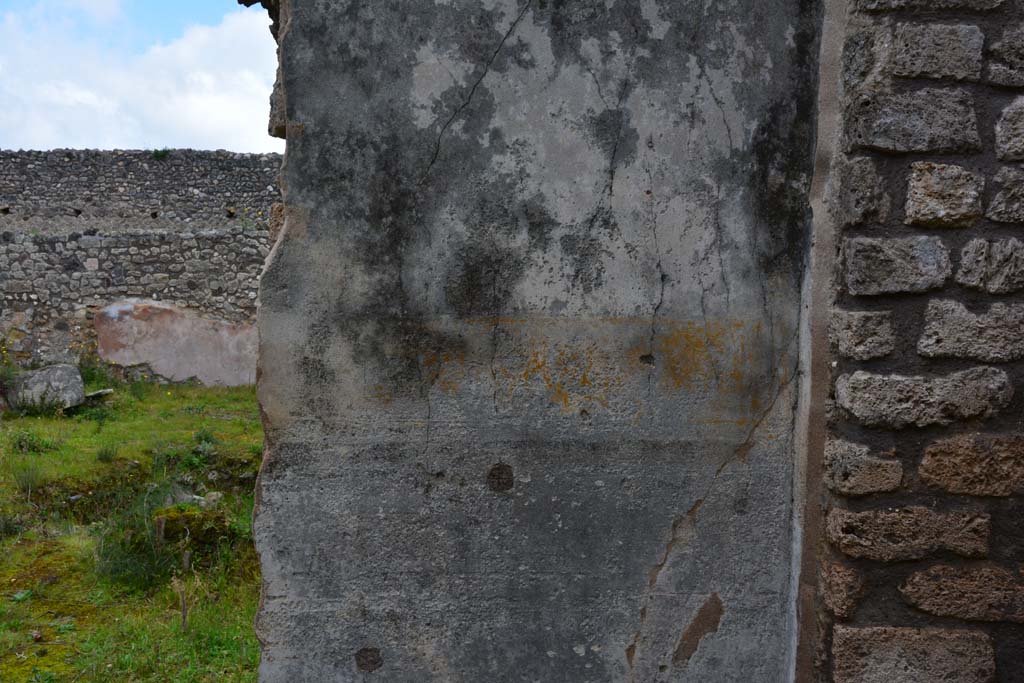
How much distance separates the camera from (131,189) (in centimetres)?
1459

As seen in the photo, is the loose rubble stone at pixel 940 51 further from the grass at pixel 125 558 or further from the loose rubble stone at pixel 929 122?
the grass at pixel 125 558

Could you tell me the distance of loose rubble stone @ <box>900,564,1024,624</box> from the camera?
2291 mm

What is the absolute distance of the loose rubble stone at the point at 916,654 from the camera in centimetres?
230

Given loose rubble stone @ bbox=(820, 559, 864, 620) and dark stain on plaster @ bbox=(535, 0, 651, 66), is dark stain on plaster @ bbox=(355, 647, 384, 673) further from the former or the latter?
dark stain on plaster @ bbox=(535, 0, 651, 66)

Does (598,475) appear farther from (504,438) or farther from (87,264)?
(87,264)

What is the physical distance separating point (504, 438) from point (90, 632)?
2.97 metres

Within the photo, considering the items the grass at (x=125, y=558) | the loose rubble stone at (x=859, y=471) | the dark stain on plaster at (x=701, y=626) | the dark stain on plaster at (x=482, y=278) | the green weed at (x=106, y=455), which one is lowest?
the grass at (x=125, y=558)

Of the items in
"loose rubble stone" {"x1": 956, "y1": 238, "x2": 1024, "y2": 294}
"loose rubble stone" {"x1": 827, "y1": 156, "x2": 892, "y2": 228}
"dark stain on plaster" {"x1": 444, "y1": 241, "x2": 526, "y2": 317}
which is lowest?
"dark stain on plaster" {"x1": 444, "y1": 241, "x2": 526, "y2": 317}

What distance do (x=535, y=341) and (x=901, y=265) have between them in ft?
3.26

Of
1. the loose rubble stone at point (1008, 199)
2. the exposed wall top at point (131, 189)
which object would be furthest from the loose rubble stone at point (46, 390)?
the loose rubble stone at point (1008, 199)

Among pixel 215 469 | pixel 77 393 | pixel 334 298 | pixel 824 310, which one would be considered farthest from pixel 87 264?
pixel 824 310

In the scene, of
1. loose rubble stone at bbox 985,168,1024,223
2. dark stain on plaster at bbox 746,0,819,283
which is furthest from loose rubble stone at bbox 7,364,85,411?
loose rubble stone at bbox 985,168,1024,223

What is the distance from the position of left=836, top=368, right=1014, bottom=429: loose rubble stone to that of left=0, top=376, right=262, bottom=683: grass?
3081 mm

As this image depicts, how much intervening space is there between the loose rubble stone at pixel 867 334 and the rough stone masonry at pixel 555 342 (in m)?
0.09
